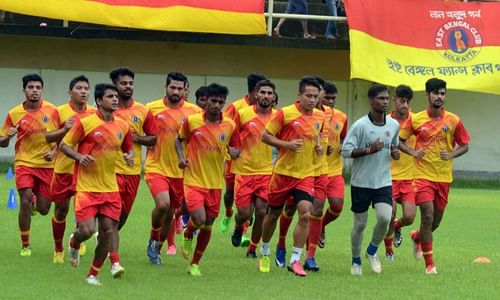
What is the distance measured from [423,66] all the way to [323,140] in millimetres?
16289

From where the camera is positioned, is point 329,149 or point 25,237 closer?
point 25,237

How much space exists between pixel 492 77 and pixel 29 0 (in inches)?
450

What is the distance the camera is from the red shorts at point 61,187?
48.1 ft

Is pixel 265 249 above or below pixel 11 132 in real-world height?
below

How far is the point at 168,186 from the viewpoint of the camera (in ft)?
49.0

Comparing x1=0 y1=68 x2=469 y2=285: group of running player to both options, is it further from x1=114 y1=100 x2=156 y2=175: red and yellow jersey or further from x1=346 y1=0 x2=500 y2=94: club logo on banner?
x1=346 y1=0 x2=500 y2=94: club logo on banner

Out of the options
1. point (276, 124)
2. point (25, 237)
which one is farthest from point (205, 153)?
point (25, 237)

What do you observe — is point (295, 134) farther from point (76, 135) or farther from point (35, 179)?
point (35, 179)

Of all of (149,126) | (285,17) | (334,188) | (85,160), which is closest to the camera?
(85,160)

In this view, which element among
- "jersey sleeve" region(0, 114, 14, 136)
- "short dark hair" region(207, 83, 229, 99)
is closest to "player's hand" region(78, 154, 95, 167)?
"short dark hair" region(207, 83, 229, 99)

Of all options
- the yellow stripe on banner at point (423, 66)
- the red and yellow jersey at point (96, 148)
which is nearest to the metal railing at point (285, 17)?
the yellow stripe on banner at point (423, 66)

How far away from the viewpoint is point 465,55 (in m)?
30.8

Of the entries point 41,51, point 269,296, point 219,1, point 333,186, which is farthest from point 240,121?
point 41,51

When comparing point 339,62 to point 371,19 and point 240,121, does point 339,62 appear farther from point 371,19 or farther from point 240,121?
point 240,121
